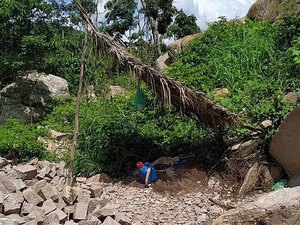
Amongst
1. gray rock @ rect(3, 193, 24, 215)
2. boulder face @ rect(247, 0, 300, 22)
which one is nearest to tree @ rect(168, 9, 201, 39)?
boulder face @ rect(247, 0, 300, 22)

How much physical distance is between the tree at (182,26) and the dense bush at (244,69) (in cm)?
848

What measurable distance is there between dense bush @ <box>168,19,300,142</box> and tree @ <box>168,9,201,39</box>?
8.48 m

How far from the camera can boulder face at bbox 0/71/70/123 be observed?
384 inches

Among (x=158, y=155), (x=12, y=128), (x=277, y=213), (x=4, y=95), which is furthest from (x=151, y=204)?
(x=4, y=95)

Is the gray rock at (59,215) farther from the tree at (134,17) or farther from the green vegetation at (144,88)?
the tree at (134,17)

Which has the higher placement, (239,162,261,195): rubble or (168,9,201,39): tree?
(168,9,201,39): tree

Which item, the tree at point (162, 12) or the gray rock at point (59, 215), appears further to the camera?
the tree at point (162, 12)

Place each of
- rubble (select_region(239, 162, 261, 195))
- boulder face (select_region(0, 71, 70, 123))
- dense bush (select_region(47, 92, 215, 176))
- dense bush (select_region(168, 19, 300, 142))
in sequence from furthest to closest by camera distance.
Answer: boulder face (select_region(0, 71, 70, 123)) → dense bush (select_region(47, 92, 215, 176)) → dense bush (select_region(168, 19, 300, 142)) → rubble (select_region(239, 162, 261, 195))

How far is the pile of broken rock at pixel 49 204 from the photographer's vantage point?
3920 mm

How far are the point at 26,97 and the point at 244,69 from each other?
16.8 feet

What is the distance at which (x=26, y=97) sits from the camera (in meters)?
10.1

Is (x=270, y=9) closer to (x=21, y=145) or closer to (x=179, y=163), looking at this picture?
(x=179, y=163)

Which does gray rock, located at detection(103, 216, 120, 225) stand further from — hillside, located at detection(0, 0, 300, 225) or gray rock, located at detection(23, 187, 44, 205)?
gray rock, located at detection(23, 187, 44, 205)

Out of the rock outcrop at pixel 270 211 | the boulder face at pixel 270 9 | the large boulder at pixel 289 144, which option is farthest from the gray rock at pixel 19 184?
the boulder face at pixel 270 9
